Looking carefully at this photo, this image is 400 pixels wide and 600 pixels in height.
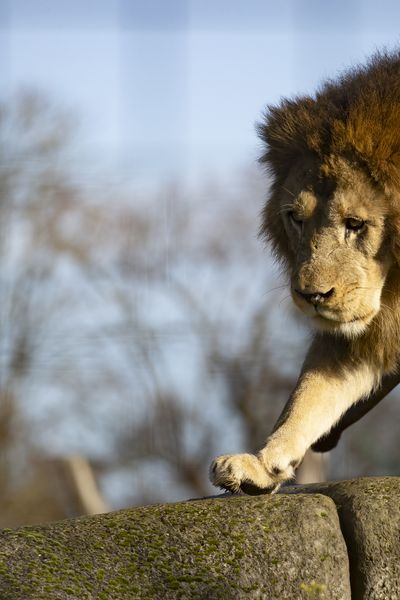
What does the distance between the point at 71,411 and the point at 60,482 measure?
4765 millimetres

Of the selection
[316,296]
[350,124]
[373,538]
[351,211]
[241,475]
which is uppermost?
[350,124]

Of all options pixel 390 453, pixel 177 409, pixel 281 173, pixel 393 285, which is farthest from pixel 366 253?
pixel 390 453

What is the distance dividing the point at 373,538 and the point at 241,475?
478 mm

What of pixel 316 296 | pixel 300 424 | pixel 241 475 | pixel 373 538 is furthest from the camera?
pixel 300 424

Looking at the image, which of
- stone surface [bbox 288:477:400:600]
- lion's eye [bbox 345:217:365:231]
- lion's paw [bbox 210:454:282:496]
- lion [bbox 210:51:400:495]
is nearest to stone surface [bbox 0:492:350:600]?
stone surface [bbox 288:477:400:600]

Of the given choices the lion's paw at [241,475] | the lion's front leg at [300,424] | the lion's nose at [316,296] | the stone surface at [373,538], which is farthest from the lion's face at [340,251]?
the stone surface at [373,538]

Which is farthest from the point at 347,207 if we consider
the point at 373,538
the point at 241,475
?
the point at 373,538

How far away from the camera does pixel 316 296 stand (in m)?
4.72

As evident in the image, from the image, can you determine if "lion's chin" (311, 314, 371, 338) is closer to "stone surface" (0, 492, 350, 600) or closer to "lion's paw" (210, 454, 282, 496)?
"lion's paw" (210, 454, 282, 496)

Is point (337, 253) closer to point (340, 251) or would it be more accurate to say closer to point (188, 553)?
point (340, 251)

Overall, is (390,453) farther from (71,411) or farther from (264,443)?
(264,443)

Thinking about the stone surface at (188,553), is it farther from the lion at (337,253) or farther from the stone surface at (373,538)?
the lion at (337,253)

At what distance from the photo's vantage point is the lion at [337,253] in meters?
4.73

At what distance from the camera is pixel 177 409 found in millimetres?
14438
